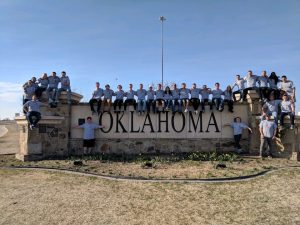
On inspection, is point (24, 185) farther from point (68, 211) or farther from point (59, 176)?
point (68, 211)

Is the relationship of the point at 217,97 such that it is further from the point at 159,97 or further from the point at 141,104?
the point at 141,104

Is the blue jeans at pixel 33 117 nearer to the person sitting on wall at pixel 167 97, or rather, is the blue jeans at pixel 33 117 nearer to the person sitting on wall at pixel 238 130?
the person sitting on wall at pixel 167 97

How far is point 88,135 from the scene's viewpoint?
13211 millimetres

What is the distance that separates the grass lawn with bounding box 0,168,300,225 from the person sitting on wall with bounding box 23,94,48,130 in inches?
136

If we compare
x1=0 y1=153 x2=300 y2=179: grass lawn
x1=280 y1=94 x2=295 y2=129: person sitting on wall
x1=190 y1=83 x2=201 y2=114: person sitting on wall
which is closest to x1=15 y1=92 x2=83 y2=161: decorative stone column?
x1=0 y1=153 x2=300 y2=179: grass lawn

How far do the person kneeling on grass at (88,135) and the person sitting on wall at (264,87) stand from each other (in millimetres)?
6440

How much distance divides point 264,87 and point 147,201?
7.73 metres

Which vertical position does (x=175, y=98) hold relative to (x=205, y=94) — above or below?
below

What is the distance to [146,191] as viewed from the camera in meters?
8.01

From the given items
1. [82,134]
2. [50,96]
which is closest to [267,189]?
[82,134]

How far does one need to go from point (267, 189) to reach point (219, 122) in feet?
18.5

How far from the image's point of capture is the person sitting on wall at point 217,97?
1327cm

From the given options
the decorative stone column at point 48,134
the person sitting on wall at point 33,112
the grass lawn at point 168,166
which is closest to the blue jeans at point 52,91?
the decorative stone column at point 48,134

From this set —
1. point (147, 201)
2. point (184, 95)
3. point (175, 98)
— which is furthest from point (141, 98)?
point (147, 201)
